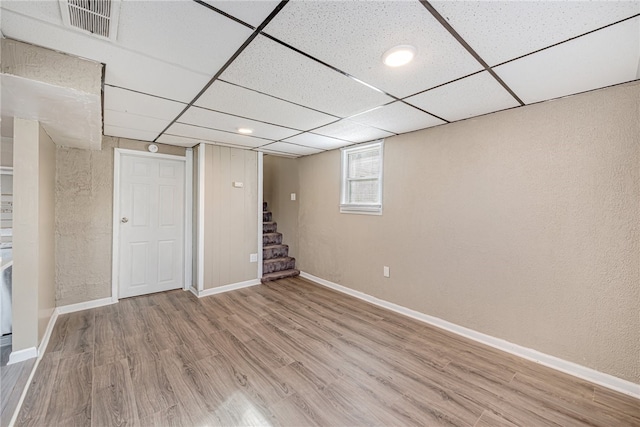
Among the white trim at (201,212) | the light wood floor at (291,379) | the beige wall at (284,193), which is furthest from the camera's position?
the beige wall at (284,193)

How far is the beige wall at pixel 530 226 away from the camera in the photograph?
75.3 inches

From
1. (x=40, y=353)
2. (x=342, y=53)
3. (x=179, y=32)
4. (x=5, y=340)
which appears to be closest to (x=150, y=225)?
(x=5, y=340)

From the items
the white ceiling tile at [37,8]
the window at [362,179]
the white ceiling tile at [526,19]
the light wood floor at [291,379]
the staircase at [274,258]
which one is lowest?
the light wood floor at [291,379]

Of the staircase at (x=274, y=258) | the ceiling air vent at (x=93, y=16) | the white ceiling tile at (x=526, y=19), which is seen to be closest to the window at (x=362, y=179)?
the staircase at (x=274, y=258)

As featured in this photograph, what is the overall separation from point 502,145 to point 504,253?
102 cm

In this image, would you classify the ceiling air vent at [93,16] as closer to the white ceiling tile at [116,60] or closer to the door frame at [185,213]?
the white ceiling tile at [116,60]

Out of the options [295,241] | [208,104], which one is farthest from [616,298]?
[295,241]

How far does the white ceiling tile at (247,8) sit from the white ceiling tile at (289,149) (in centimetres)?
255

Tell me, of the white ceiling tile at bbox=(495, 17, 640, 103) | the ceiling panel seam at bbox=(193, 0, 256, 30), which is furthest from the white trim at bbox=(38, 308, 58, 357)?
the white ceiling tile at bbox=(495, 17, 640, 103)

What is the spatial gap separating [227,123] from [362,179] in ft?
6.52

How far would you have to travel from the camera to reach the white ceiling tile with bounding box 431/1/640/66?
1.17 m

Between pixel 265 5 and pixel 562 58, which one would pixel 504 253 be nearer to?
pixel 562 58

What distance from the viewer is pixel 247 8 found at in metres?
1.18

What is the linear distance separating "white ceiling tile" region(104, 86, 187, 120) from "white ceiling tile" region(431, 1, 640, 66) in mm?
2196
